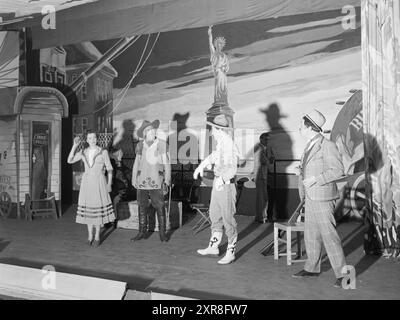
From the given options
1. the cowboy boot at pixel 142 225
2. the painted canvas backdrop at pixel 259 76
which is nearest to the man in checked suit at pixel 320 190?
the cowboy boot at pixel 142 225

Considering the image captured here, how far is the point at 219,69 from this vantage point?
9.50 meters

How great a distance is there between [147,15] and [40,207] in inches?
182

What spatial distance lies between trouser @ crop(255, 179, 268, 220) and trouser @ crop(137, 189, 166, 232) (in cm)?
224

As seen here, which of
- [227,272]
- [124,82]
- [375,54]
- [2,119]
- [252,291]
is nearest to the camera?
[252,291]

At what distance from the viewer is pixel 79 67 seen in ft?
36.2

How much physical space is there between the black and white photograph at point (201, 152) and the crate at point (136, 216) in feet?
0.09

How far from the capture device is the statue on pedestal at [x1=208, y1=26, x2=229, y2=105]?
9453 mm

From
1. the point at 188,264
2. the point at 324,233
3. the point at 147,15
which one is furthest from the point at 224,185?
the point at 147,15

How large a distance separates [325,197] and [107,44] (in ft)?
24.6

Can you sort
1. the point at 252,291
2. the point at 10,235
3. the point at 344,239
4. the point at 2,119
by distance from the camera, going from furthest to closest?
the point at 2,119
the point at 10,235
the point at 344,239
the point at 252,291

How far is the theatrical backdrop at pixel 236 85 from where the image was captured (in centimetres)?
846

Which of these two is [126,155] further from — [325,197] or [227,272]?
[325,197]

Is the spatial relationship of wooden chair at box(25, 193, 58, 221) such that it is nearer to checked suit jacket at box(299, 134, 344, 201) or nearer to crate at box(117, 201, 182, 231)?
crate at box(117, 201, 182, 231)
